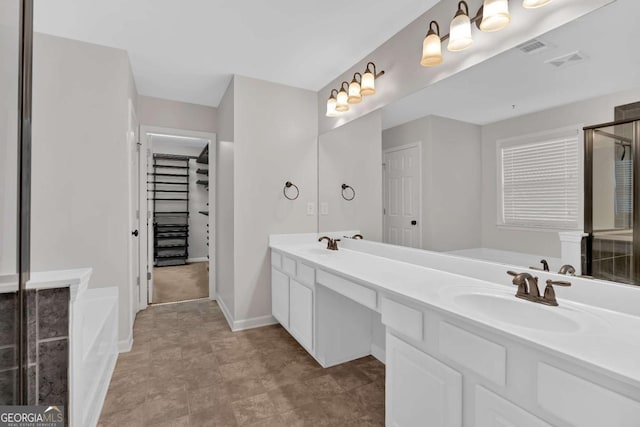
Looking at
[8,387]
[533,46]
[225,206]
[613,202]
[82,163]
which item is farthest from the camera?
[225,206]

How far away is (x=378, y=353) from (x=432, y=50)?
6.87ft

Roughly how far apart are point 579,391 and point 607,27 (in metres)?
1.26

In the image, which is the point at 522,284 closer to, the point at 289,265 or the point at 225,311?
the point at 289,265

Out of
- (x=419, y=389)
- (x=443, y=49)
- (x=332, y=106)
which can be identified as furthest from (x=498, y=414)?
(x=332, y=106)

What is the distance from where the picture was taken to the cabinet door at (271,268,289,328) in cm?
267

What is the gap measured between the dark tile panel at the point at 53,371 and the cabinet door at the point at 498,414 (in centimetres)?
161

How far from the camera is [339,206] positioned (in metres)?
2.98

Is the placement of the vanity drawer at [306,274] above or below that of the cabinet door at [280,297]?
above

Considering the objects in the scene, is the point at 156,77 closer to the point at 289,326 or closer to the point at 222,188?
the point at 222,188

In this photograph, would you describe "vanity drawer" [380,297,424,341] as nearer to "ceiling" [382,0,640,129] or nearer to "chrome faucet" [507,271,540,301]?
"chrome faucet" [507,271,540,301]

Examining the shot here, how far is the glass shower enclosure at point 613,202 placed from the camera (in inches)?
42.1

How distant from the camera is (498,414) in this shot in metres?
0.97

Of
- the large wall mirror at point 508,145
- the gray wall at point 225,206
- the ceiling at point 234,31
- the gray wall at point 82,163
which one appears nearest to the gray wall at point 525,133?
the large wall mirror at point 508,145

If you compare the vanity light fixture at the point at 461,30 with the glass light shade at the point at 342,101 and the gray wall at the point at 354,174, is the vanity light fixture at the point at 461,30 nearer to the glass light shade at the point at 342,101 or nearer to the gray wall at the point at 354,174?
the gray wall at the point at 354,174
